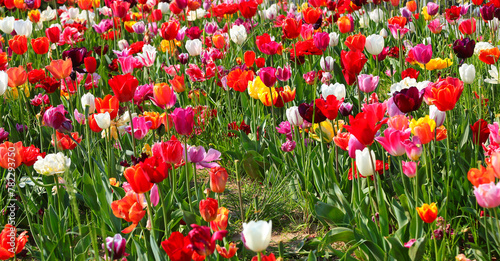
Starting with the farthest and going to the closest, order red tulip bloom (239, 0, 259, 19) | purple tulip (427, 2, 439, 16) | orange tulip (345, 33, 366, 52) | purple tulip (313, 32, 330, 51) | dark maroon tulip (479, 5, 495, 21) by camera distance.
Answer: purple tulip (427, 2, 439, 16), red tulip bloom (239, 0, 259, 19), dark maroon tulip (479, 5, 495, 21), purple tulip (313, 32, 330, 51), orange tulip (345, 33, 366, 52)

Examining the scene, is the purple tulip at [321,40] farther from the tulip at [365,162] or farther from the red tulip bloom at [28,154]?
the red tulip bloom at [28,154]

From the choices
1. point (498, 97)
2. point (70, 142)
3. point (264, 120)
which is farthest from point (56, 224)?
point (498, 97)

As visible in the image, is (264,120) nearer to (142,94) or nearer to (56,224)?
(142,94)

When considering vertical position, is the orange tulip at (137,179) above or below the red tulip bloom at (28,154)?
above

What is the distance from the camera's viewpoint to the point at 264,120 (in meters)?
2.78

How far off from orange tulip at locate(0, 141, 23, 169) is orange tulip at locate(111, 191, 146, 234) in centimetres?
51

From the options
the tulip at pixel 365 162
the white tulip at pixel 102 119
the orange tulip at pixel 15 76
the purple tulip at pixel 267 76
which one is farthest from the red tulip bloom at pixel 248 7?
the tulip at pixel 365 162

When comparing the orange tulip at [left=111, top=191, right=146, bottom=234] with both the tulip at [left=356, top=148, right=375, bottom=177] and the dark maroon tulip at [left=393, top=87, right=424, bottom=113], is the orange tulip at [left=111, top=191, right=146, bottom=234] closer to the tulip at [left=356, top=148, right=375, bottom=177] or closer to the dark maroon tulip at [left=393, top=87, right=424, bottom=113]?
the tulip at [left=356, top=148, right=375, bottom=177]

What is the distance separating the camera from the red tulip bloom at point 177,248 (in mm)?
1222

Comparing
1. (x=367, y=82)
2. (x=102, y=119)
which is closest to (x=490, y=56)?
(x=367, y=82)

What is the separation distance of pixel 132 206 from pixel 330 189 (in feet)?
2.73

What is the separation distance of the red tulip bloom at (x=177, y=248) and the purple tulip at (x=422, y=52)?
1794mm

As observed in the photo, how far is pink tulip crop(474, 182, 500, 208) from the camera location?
1.26 m

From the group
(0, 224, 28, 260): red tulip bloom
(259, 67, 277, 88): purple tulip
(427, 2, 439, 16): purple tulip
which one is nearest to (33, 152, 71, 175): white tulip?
(0, 224, 28, 260): red tulip bloom
